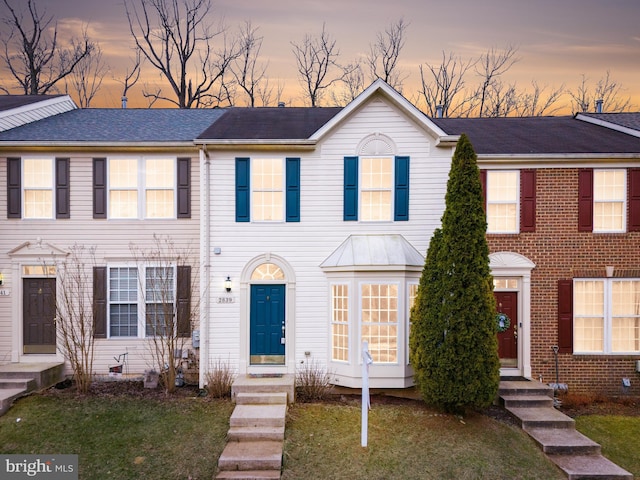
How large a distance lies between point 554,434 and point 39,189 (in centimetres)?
1288

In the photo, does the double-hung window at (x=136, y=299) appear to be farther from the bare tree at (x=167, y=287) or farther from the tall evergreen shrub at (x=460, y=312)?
the tall evergreen shrub at (x=460, y=312)

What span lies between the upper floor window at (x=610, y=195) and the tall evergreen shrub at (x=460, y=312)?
4.09 m

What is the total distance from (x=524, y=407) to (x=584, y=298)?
328cm

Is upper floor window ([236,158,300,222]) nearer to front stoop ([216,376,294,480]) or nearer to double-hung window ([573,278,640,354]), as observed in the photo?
front stoop ([216,376,294,480])

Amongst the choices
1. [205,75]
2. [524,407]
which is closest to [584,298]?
[524,407]

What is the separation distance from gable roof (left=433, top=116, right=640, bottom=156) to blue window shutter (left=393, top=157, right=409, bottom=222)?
194cm

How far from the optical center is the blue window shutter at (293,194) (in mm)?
10219

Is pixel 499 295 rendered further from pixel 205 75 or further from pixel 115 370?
pixel 205 75

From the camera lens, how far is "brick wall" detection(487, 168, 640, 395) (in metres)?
10.5

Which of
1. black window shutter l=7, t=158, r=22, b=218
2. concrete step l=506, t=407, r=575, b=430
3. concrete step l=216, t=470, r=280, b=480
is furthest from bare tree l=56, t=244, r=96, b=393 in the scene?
concrete step l=506, t=407, r=575, b=430

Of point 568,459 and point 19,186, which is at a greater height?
point 19,186

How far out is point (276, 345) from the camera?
1019cm

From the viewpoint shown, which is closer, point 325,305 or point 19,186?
point 325,305

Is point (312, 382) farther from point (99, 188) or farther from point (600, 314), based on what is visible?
point (600, 314)
